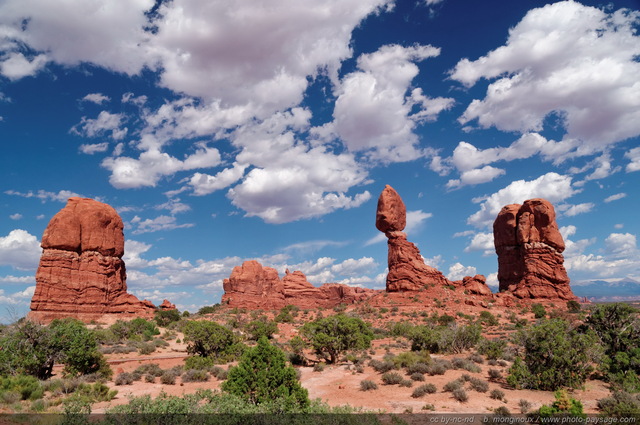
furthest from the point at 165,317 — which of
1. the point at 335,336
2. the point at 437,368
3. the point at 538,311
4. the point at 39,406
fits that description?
the point at 538,311

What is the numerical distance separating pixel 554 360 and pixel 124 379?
22103 millimetres

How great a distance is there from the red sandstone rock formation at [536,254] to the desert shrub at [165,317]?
5409 centimetres

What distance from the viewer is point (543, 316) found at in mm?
44188

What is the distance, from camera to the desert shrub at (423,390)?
15.9m

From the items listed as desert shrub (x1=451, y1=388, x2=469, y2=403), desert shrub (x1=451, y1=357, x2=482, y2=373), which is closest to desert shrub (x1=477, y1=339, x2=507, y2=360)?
→ desert shrub (x1=451, y1=357, x2=482, y2=373)

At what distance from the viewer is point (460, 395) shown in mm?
14836

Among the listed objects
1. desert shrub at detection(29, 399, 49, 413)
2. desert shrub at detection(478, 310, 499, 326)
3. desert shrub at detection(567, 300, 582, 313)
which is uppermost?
desert shrub at detection(567, 300, 582, 313)

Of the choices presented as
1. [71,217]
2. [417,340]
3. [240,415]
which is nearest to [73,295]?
[71,217]

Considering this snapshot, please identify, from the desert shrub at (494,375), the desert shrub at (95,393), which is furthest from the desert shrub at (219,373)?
the desert shrub at (494,375)

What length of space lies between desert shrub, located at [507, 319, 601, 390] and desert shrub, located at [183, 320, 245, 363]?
1876 cm

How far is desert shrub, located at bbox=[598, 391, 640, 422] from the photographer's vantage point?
1133 cm

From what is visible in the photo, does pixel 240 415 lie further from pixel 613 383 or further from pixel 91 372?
pixel 613 383

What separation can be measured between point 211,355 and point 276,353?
14.5 metres

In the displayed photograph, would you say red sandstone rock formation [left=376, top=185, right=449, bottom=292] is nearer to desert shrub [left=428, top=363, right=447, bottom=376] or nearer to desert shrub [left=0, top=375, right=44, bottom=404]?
desert shrub [left=428, top=363, right=447, bottom=376]
